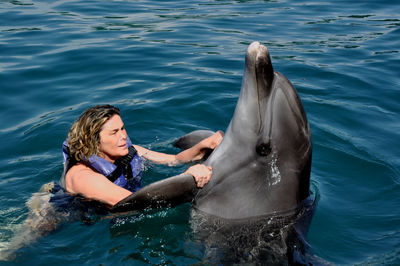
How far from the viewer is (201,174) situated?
5508 mm

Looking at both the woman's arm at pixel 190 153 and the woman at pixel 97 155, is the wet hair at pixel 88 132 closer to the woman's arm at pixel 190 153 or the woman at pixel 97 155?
the woman at pixel 97 155

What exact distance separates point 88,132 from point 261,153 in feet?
6.92

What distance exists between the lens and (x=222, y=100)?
1039 cm

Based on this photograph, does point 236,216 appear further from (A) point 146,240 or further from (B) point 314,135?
(B) point 314,135

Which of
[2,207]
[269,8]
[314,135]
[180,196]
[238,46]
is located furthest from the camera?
[269,8]

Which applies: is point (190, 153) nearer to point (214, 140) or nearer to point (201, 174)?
point (214, 140)

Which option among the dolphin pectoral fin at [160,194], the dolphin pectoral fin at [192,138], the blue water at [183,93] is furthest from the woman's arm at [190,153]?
the dolphin pectoral fin at [160,194]

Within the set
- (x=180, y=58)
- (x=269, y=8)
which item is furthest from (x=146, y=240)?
(x=269, y=8)

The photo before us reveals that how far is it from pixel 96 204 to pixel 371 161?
4.56 metres

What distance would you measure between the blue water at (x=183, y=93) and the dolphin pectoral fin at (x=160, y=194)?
67 cm

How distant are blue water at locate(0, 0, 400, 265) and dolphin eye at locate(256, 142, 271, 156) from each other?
1.30 metres

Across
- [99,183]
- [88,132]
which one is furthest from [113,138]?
[99,183]

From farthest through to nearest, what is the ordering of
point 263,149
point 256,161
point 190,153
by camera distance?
point 190,153 < point 256,161 < point 263,149

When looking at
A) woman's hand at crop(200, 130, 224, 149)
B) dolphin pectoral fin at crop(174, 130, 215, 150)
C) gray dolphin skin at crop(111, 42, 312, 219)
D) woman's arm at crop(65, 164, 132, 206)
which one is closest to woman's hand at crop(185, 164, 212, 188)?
gray dolphin skin at crop(111, 42, 312, 219)
